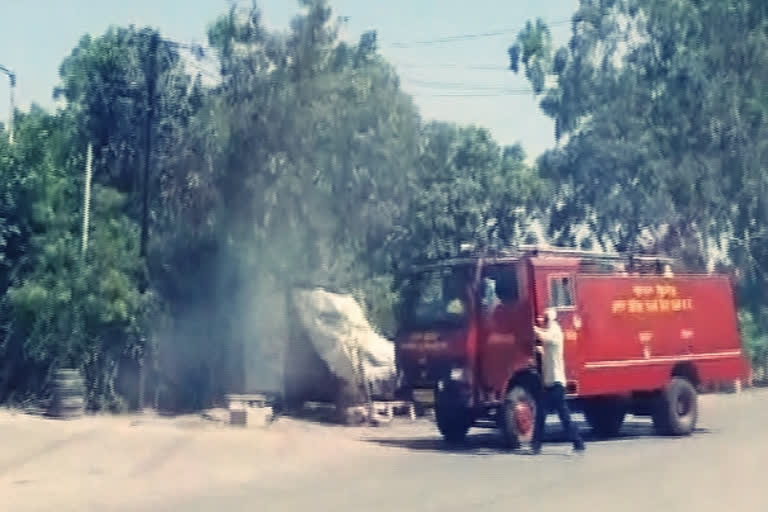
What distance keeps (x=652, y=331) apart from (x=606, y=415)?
160cm

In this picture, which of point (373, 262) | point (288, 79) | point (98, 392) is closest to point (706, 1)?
point (373, 262)

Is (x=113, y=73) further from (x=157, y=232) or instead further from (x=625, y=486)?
(x=625, y=486)

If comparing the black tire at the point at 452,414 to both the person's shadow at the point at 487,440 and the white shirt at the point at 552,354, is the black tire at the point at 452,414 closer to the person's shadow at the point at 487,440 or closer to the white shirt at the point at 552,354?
the person's shadow at the point at 487,440

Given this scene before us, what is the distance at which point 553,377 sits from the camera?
16.2 metres

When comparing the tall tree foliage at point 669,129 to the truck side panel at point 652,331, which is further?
the tall tree foliage at point 669,129

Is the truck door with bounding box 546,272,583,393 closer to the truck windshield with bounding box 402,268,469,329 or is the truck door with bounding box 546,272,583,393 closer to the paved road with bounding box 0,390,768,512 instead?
the paved road with bounding box 0,390,768,512

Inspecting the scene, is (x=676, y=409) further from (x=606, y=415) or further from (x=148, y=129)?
(x=148, y=129)

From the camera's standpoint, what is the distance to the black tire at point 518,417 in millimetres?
16688

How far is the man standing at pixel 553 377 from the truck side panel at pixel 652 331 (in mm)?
1247

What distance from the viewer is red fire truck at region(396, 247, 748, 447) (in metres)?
16.9

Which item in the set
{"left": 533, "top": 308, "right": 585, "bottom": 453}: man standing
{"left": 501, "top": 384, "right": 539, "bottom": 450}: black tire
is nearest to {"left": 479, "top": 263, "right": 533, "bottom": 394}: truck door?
{"left": 501, "top": 384, "right": 539, "bottom": 450}: black tire

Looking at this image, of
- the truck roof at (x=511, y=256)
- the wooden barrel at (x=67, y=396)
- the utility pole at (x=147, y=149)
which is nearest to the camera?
the truck roof at (x=511, y=256)

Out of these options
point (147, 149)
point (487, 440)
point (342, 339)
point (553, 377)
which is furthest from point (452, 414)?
point (147, 149)

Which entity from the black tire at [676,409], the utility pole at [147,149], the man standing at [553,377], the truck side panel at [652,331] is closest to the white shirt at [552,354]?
the man standing at [553,377]
